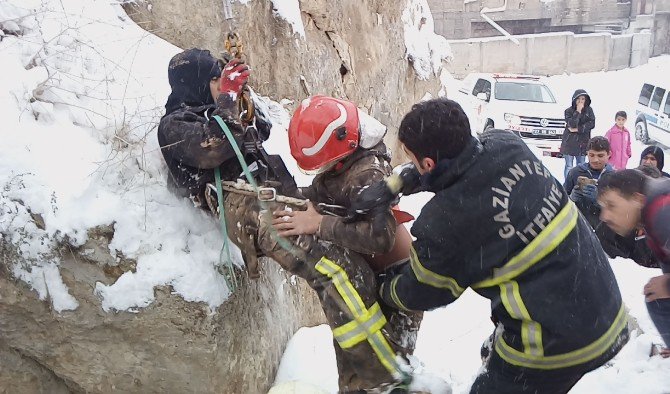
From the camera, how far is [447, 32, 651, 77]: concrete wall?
23891 millimetres

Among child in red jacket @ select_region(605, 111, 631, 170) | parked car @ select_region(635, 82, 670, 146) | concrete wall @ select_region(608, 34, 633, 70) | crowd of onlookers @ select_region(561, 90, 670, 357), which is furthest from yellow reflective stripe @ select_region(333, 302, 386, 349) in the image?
A: concrete wall @ select_region(608, 34, 633, 70)

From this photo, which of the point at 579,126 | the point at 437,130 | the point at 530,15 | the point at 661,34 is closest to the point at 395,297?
the point at 437,130

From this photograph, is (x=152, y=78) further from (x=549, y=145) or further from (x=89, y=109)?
(x=549, y=145)

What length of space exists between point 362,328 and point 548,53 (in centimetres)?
2370

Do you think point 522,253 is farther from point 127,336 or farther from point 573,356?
point 127,336

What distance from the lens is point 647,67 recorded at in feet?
77.8

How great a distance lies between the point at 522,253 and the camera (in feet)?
7.21

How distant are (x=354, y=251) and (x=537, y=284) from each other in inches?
36.7

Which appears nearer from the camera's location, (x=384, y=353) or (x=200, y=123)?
(x=384, y=353)

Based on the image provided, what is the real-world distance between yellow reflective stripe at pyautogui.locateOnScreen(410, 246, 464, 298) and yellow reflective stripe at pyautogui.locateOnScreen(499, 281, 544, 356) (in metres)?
0.18

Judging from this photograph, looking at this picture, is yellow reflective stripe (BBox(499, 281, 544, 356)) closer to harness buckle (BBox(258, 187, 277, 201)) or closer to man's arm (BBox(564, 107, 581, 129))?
harness buckle (BBox(258, 187, 277, 201))

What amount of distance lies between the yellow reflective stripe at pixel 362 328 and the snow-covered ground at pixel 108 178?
35 cm

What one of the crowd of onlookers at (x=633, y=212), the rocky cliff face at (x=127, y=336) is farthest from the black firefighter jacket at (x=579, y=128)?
the rocky cliff face at (x=127, y=336)

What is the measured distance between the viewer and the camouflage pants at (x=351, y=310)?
273cm
